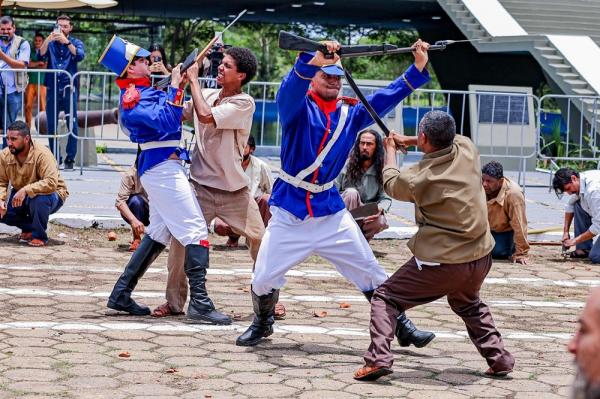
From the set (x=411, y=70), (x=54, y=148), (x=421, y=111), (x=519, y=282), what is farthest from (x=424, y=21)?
(x=411, y=70)

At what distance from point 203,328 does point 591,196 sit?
182 inches

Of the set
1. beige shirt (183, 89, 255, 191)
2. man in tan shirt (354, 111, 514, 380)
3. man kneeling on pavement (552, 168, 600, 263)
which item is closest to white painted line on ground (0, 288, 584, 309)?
beige shirt (183, 89, 255, 191)

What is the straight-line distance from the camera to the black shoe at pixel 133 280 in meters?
7.09

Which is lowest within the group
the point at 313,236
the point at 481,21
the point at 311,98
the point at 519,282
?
the point at 519,282

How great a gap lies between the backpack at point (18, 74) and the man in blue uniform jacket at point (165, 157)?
717 cm

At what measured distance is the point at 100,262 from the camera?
9219 mm

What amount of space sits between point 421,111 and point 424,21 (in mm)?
8520

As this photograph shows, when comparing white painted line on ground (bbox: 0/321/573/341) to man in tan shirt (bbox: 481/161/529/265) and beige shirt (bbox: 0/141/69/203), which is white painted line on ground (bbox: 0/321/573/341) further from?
beige shirt (bbox: 0/141/69/203)

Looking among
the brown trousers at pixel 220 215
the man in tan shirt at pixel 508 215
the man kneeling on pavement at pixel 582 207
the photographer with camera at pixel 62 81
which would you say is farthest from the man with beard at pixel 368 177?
the photographer with camera at pixel 62 81

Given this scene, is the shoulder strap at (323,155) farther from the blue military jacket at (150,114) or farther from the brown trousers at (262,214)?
the brown trousers at (262,214)

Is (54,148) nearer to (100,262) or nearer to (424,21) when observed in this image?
(100,262)

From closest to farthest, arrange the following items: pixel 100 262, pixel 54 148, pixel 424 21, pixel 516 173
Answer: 1. pixel 100 262
2. pixel 54 148
3. pixel 516 173
4. pixel 424 21

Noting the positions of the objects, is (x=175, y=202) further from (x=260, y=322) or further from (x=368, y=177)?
(x=368, y=177)

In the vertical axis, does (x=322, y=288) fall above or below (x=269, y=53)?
below
